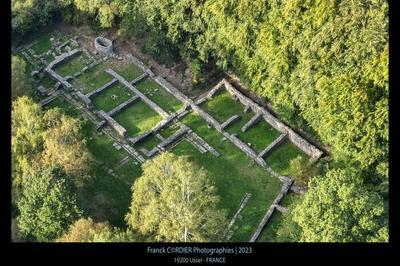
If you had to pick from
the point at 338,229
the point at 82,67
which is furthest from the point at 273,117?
the point at 82,67

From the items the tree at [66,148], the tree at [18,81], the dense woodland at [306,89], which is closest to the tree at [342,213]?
the dense woodland at [306,89]

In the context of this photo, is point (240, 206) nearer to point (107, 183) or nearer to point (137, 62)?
point (107, 183)

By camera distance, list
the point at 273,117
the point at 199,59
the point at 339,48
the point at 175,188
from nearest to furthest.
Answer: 1. the point at 175,188
2. the point at 339,48
3. the point at 273,117
4. the point at 199,59

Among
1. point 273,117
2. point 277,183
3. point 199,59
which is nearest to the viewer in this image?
point 277,183

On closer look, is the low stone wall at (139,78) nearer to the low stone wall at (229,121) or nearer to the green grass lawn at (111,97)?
the green grass lawn at (111,97)

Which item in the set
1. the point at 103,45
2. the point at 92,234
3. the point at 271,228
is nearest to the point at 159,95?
the point at 103,45

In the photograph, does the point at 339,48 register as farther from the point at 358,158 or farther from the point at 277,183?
the point at 277,183

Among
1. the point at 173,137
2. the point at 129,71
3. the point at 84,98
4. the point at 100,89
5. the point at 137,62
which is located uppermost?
the point at 137,62

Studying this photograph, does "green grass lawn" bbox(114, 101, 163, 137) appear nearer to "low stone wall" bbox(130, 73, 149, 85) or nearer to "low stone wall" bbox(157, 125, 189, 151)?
"low stone wall" bbox(130, 73, 149, 85)
